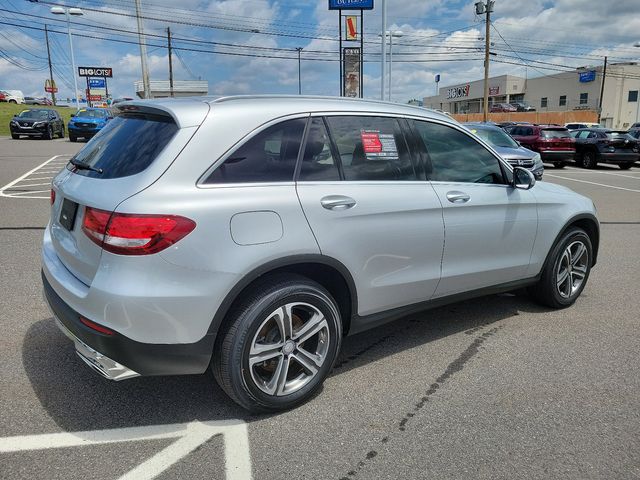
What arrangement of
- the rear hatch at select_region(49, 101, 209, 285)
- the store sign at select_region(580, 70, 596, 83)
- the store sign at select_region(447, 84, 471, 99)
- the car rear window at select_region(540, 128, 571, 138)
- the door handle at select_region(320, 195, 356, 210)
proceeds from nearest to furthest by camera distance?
the rear hatch at select_region(49, 101, 209, 285), the door handle at select_region(320, 195, 356, 210), the car rear window at select_region(540, 128, 571, 138), the store sign at select_region(580, 70, 596, 83), the store sign at select_region(447, 84, 471, 99)

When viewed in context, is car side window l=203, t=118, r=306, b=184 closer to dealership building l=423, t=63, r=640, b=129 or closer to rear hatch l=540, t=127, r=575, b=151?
rear hatch l=540, t=127, r=575, b=151

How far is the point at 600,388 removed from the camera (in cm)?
334

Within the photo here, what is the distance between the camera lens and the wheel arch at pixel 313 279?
2.69 metres

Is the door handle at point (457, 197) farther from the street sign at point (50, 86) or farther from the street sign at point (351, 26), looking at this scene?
the street sign at point (50, 86)

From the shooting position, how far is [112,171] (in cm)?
284

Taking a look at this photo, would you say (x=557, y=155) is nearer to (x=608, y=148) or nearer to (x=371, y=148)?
(x=608, y=148)

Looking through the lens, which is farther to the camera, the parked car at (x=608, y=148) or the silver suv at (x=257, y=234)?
the parked car at (x=608, y=148)

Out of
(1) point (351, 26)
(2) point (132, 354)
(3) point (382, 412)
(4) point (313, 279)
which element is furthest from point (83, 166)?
(1) point (351, 26)

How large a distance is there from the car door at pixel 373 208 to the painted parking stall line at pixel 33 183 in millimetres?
8679

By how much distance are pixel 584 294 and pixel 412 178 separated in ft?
9.22

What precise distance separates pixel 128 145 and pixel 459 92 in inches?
3927

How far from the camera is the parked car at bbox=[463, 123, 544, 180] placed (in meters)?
12.1

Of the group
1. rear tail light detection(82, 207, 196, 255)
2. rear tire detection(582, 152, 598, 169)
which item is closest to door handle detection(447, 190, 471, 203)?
rear tail light detection(82, 207, 196, 255)

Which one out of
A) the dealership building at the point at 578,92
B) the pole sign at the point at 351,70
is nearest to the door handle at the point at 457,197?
the pole sign at the point at 351,70
